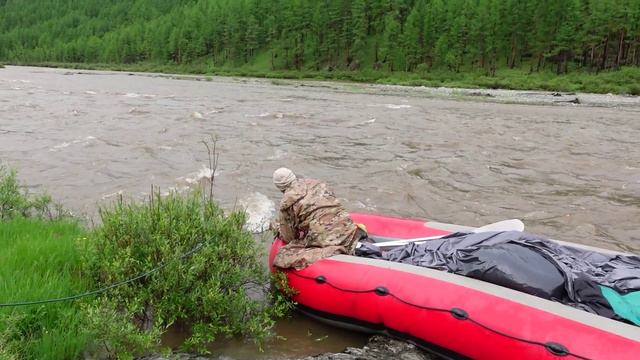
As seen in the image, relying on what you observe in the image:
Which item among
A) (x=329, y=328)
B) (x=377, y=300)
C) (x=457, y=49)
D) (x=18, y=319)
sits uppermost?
(x=457, y=49)

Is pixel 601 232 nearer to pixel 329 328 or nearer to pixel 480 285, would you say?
pixel 480 285

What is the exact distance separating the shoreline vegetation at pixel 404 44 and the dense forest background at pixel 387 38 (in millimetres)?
142

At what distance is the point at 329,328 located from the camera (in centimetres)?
520

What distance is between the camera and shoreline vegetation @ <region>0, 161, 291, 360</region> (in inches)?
151

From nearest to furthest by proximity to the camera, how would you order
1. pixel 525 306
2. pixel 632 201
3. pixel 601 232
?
pixel 525 306 < pixel 601 232 < pixel 632 201

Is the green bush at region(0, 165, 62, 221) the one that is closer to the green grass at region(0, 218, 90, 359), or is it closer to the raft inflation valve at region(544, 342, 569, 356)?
the green grass at region(0, 218, 90, 359)

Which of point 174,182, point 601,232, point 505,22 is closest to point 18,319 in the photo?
point 174,182

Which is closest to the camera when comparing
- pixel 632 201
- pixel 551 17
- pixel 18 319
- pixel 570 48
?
pixel 18 319

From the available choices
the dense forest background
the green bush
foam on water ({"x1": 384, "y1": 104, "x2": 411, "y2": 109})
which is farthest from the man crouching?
the dense forest background

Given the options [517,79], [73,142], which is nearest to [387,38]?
[517,79]

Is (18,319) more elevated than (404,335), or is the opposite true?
(18,319)

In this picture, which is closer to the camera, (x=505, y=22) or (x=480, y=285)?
(x=480, y=285)

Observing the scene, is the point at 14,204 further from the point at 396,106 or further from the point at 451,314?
the point at 396,106

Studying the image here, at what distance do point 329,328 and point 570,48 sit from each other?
5602 cm
